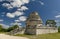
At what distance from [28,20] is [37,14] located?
5311 millimetres

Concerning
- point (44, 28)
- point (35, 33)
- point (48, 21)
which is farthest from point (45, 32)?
point (48, 21)

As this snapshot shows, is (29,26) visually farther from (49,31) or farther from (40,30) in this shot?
(49,31)

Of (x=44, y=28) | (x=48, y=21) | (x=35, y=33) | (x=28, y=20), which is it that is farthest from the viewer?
(x=48, y=21)

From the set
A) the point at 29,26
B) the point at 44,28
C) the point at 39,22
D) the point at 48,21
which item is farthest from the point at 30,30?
the point at 48,21

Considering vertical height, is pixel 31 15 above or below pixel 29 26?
above

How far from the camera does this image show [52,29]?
6369cm

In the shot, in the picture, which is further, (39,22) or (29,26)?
(39,22)

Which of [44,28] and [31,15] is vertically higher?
[31,15]

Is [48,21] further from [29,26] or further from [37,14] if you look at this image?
[29,26]

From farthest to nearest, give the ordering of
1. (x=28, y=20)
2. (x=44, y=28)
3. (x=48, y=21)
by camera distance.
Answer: (x=48, y=21)
(x=28, y=20)
(x=44, y=28)

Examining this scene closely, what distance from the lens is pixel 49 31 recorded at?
6231 centimetres

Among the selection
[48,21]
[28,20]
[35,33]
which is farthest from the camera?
[48,21]

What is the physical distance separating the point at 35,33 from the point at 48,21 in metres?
47.0

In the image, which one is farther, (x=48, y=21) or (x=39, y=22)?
(x=48, y=21)
